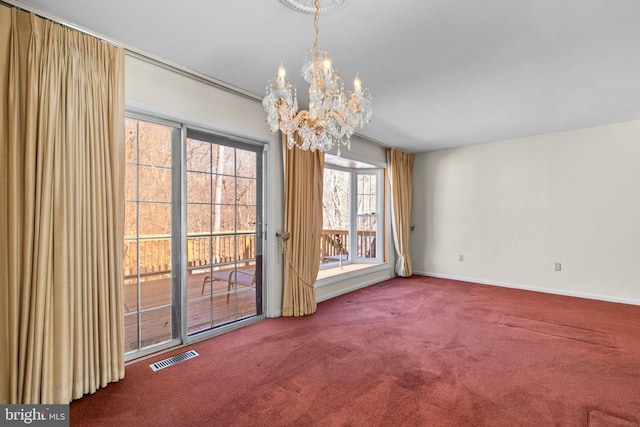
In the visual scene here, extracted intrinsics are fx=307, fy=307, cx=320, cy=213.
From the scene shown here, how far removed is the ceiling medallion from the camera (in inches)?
73.4

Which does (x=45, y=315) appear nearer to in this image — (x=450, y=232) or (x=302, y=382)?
(x=302, y=382)

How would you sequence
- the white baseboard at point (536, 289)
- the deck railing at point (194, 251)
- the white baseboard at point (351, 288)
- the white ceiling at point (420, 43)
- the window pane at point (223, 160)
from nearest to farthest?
the white ceiling at point (420, 43) < the deck railing at point (194, 251) < the window pane at point (223, 160) < the white baseboard at point (536, 289) < the white baseboard at point (351, 288)

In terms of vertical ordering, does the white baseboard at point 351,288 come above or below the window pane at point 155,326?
below

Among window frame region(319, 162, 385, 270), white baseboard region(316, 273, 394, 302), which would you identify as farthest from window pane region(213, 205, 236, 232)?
window frame region(319, 162, 385, 270)

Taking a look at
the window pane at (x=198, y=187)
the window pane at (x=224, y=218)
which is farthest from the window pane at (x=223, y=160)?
the window pane at (x=224, y=218)

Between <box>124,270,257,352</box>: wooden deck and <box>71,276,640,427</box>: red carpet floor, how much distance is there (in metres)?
0.24

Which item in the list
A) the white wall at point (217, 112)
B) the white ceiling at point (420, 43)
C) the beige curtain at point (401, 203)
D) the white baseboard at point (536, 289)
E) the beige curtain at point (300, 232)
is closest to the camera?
the white ceiling at point (420, 43)

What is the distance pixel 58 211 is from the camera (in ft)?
6.63

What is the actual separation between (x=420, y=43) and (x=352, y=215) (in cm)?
347

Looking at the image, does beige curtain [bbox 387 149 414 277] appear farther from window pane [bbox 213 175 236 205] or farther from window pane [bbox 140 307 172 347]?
window pane [bbox 140 307 172 347]

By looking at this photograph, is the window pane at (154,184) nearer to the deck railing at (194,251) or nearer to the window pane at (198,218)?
the window pane at (198,218)

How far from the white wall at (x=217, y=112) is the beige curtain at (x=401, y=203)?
2.20 m

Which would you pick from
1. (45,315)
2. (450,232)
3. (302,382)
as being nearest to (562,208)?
(450,232)

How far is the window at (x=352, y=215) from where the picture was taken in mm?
5484
